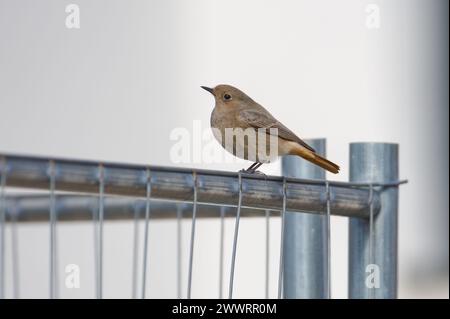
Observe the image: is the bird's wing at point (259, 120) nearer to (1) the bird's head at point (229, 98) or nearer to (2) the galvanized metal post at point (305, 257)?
(1) the bird's head at point (229, 98)

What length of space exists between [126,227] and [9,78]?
4.46ft

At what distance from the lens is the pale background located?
660cm

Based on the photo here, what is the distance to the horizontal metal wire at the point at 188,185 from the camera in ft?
7.25

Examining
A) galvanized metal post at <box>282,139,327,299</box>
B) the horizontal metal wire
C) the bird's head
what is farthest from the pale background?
the horizontal metal wire

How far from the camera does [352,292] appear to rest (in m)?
3.22

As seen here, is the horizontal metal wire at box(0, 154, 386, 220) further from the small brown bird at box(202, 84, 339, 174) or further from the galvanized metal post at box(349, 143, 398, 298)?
the small brown bird at box(202, 84, 339, 174)

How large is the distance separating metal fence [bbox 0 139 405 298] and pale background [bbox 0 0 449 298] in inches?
113

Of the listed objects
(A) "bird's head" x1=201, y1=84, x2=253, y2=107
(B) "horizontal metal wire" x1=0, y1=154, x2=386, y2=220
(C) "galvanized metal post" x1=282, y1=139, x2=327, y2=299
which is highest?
(A) "bird's head" x1=201, y1=84, x2=253, y2=107

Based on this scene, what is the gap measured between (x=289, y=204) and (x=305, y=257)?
0.52 metres

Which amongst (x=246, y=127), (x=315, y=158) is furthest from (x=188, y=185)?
(x=246, y=127)

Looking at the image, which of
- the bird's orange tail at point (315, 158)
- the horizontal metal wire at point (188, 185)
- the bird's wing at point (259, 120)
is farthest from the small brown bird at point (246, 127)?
the horizontal metal wire at point (188, 185)

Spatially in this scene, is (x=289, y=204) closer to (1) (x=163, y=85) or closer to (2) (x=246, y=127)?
(2) (x=246, y=127)

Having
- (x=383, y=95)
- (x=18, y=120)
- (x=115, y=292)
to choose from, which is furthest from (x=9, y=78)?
(x=383, y=95)

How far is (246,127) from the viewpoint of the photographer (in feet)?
14.7
